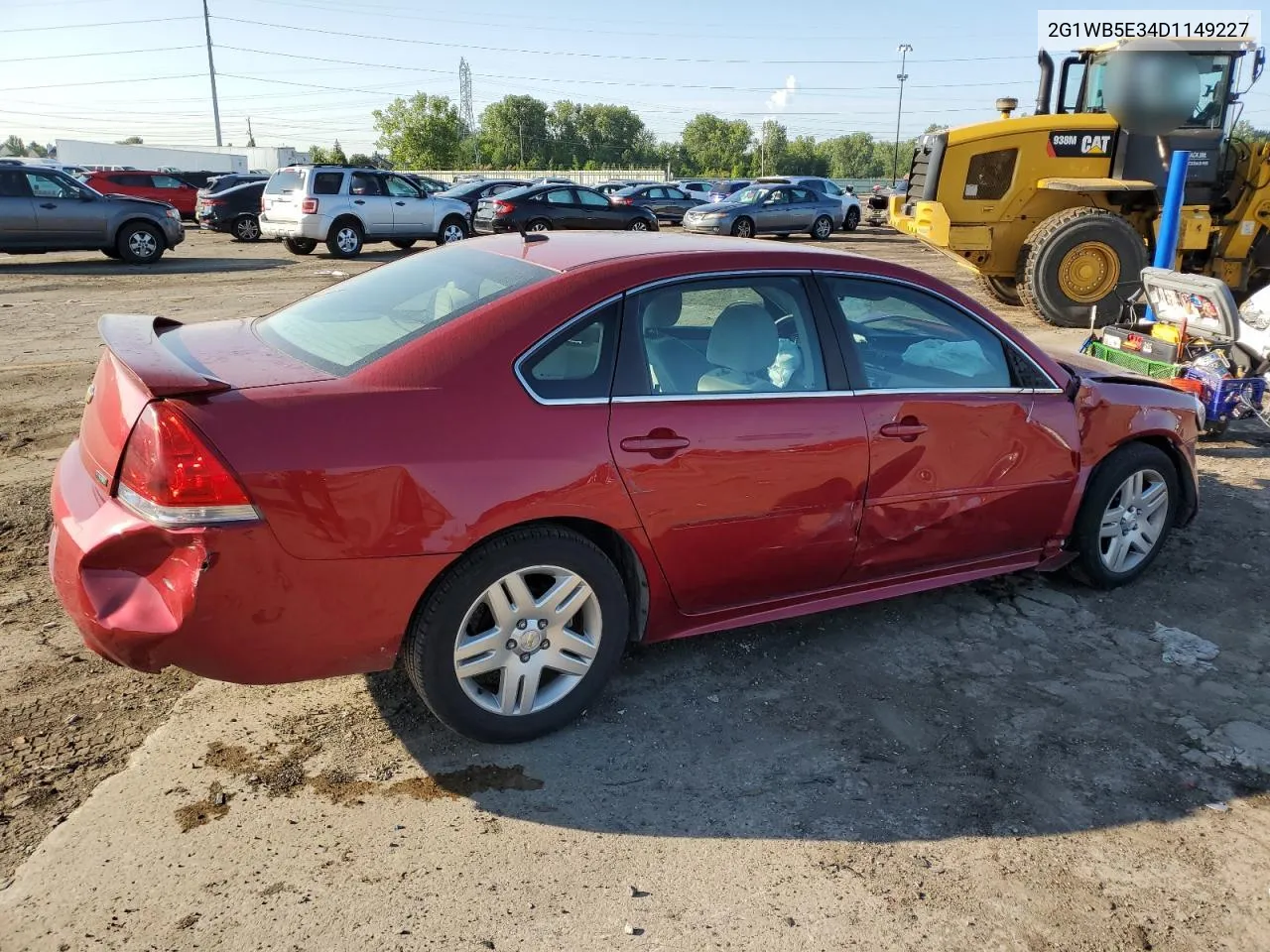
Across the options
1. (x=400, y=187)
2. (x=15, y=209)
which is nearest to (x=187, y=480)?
(x=15, y=209)

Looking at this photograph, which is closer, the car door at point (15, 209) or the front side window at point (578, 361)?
the front side window at point (578, 361)

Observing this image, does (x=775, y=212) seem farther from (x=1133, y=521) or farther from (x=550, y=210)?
(x=1133, y=521)

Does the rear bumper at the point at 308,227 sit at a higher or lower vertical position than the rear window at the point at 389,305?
lower

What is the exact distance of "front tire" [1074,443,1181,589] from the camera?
435 centimetres

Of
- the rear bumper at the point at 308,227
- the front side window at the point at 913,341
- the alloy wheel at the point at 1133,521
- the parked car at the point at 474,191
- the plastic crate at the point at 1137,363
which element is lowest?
the alloy wheel at the point at 1133,521

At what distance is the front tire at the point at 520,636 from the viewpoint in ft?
9.71

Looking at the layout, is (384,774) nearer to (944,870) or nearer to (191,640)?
(191,640)

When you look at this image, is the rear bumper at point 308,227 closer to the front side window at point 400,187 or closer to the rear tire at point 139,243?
the front side window at point 400,187

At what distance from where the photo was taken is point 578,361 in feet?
10.3

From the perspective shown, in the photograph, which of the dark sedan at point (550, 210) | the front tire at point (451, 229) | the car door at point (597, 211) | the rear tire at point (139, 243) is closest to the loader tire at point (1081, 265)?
the dark sedan at point (550, 210)

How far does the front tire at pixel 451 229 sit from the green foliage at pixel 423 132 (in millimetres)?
66508

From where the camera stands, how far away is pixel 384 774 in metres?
3.04

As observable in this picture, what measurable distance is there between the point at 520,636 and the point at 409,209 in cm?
1866

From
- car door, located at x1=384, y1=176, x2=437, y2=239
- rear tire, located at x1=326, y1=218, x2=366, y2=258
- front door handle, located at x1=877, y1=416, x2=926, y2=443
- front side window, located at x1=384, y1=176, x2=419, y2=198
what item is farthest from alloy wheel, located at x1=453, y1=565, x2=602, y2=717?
front side window, located at x1=384, y1=176, x2=419, y2=198
